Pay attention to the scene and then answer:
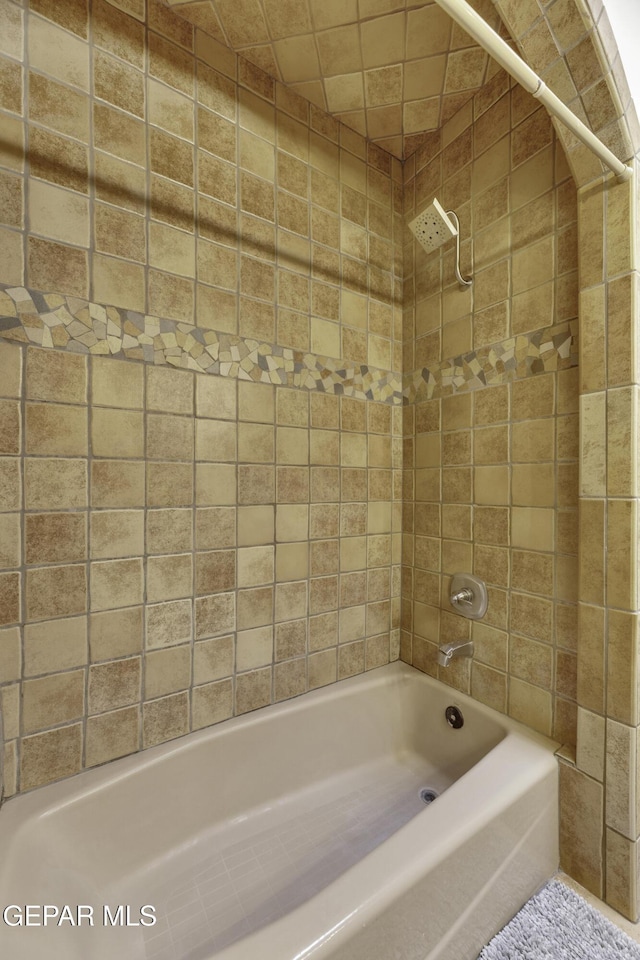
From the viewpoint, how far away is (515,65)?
26.7 inches

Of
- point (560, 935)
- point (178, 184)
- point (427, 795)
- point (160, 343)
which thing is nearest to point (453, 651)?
point (427, 795)

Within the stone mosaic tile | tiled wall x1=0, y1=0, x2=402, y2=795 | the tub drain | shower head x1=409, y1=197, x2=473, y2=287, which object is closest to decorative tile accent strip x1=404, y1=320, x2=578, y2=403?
the stone mosaic tile

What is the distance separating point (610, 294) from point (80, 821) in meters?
1.74

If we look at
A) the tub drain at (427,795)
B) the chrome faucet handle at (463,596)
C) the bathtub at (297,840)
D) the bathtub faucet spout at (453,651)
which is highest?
the chrome faucet handle at (463,596)

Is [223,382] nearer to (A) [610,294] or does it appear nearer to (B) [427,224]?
(B) [427,224]

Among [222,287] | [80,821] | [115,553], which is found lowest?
[80,821]

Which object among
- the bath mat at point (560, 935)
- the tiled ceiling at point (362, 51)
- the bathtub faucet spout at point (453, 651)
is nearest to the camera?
the bath mat at point (560, 935)

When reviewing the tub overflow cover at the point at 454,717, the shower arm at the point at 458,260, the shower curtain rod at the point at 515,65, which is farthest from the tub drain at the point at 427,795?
the shower curtain rod at the point at 515,65

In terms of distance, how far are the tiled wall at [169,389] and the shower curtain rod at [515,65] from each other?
0.74 m

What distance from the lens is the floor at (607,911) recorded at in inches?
35.1

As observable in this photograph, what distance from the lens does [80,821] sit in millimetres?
911

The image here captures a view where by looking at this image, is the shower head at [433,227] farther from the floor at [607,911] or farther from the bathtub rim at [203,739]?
the floor at [607,911]

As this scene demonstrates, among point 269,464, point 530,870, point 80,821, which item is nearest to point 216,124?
point 269,464

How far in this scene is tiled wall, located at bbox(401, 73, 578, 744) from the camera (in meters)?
1.08
